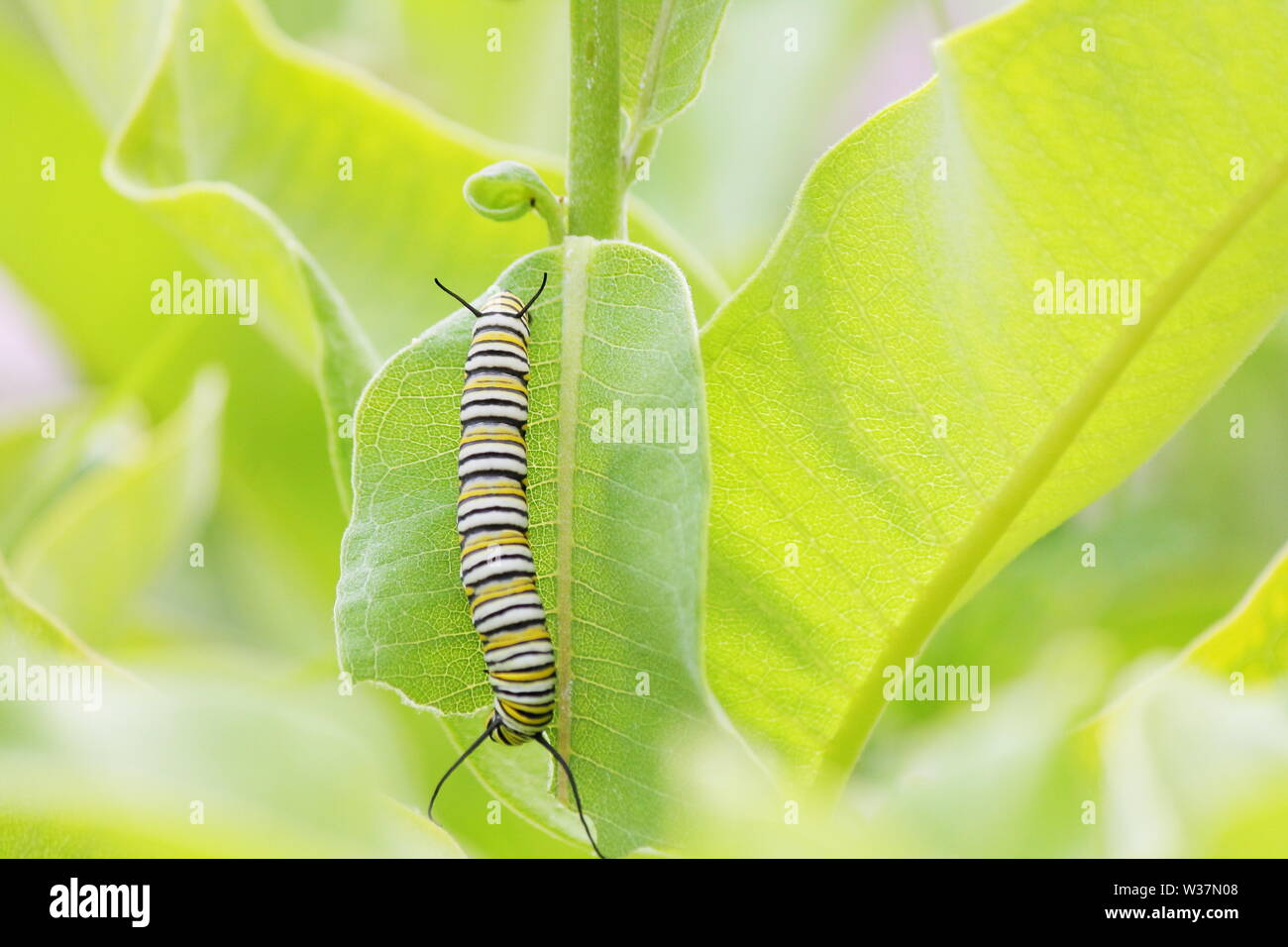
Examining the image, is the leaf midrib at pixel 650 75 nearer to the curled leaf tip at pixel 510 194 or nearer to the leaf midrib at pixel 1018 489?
the curled leaf tip at pixel 510 194

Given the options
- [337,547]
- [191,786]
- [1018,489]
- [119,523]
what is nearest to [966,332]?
[1018,489]

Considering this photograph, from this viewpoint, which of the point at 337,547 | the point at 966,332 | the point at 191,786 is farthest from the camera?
the point at 337,547

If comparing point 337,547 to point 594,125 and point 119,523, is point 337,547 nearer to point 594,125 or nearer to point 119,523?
point 119,523

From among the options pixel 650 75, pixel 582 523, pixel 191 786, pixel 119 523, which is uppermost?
pixel 650 75

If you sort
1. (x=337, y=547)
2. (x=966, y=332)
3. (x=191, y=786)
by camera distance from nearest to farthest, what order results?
(x=191, y=786) → (x=966, y=332) → (x=337, y=547)

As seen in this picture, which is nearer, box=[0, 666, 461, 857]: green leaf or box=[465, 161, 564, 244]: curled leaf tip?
box=[0, 666, 461, 857]: green leaf

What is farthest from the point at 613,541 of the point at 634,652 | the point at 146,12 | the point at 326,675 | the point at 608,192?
the point at 146,12

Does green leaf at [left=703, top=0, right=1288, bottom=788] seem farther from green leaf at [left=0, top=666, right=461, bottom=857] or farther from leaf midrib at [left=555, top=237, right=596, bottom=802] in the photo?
green leaf at [left=0, top=666, right=461, bottom=857]

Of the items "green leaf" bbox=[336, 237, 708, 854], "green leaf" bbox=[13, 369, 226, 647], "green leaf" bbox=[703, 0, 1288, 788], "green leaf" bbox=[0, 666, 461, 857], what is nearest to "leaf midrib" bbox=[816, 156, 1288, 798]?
"green leaf" bbox=[703, 0, 1288, 788]

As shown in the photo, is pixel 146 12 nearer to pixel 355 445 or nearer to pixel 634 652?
pixel 355 445
